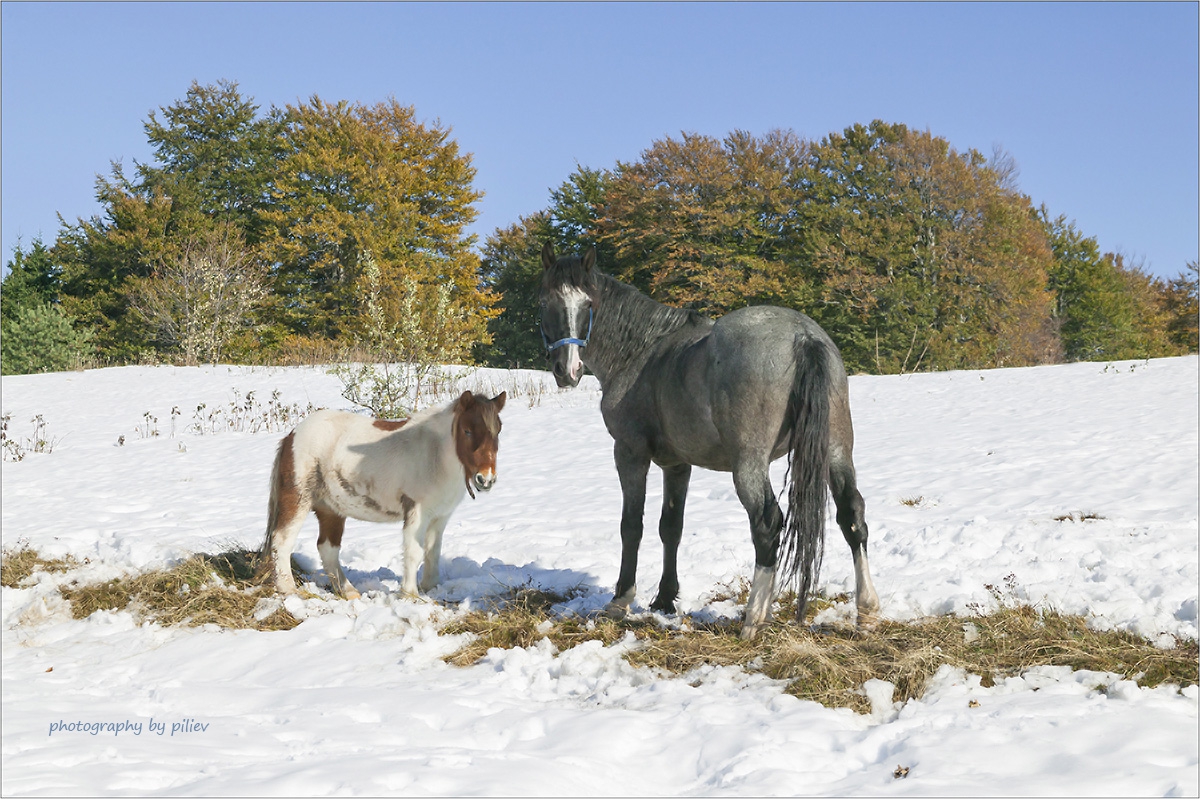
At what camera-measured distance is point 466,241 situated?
36188mm

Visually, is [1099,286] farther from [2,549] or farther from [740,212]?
[2,549]

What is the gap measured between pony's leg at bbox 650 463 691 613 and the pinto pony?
1.20 meters

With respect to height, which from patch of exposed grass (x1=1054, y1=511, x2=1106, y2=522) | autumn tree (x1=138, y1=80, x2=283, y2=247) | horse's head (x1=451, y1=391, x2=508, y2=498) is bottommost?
patch of exposed grass (x1=1054, y1=511, x2=1106, y2=522)

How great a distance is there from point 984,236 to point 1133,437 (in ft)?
79.1

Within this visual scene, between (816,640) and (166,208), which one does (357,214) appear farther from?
(816,640)

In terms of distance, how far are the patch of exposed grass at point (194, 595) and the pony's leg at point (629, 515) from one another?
209 centimetres

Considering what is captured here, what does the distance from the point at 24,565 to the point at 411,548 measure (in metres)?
3.46

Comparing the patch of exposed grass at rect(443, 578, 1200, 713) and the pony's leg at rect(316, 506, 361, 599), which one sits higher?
the pony's leg at rect(316, 506, 361, 599)

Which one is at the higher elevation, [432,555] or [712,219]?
[712,219]

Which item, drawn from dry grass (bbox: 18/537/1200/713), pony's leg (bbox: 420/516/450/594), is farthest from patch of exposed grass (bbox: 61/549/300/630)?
pony's leg (bbox: 420/516/450/594)

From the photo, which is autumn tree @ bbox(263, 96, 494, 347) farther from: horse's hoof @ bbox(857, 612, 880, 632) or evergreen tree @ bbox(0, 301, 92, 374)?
horse's hoof @ bbox(857, 612, 880, 632)

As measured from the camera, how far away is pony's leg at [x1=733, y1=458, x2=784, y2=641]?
506cm

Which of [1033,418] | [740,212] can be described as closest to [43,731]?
[1033,418]

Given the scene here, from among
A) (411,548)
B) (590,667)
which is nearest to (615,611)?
(590,667)
